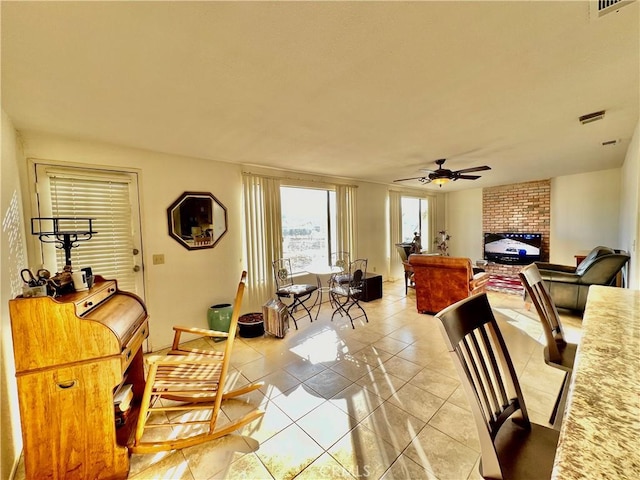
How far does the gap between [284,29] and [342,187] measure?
383 centimetres

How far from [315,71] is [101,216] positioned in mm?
2713

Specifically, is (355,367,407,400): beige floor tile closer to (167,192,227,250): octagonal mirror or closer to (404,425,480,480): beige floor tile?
(404,425,480,480): beige floor tile

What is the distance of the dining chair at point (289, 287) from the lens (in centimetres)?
367

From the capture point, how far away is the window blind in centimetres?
254

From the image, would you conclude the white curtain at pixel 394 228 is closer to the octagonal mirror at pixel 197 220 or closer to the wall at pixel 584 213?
the wall at pixel 584 213

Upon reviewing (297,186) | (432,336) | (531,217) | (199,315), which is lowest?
(432,336)

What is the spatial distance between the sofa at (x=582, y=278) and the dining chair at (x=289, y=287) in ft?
10.6

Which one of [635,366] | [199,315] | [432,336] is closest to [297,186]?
[199,315]

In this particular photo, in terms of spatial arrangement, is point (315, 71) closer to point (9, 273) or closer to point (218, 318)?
point (9, 273)

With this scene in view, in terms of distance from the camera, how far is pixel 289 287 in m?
3.83

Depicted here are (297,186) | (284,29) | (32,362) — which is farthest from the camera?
(297,186)

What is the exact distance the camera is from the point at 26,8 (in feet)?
3.55

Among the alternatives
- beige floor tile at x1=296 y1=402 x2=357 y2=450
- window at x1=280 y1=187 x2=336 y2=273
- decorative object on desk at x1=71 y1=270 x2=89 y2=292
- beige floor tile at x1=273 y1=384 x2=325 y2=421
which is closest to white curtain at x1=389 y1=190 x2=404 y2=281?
window at x1=280 y1=187 x2=336 y2=273

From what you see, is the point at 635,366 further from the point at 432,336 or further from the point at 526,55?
the point at 432,336
